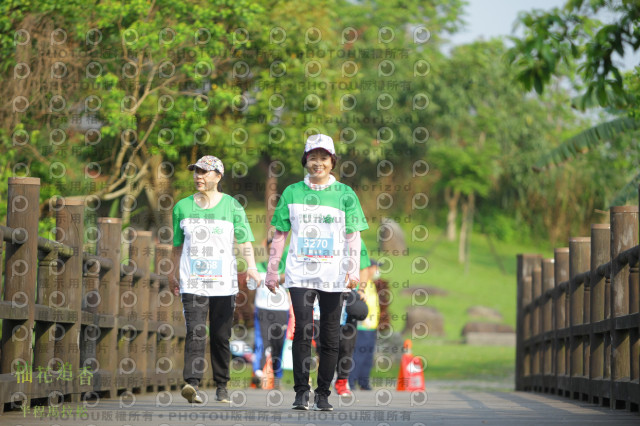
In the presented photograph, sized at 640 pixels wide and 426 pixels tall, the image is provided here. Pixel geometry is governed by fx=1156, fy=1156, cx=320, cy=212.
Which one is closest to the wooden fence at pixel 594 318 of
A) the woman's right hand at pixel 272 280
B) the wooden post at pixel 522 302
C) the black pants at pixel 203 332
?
the wooden post at pixel 522 302

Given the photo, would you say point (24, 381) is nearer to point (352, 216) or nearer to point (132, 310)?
point (352, 216)

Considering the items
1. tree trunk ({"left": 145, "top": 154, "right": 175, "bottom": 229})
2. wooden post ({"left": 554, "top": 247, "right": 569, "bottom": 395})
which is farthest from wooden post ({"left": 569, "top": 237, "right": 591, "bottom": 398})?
tree trunk ({"left": 145, "top": 154, "right": 175, "bottom": 229})

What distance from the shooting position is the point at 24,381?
740 centimetres

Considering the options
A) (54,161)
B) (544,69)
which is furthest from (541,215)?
(544,69)

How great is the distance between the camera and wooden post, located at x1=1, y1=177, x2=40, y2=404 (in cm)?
729

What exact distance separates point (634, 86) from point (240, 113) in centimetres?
1074

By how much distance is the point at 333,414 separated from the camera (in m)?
7.76

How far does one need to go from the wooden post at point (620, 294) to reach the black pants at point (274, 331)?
5.41 meters

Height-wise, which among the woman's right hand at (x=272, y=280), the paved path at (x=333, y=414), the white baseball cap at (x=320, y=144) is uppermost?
the white baseball cap at (x=320, y=144)

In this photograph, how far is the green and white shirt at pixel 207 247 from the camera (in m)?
8.61

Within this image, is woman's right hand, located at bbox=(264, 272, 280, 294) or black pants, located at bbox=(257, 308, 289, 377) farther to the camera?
black pants, located at bbox=(257, 308, 289, 377)

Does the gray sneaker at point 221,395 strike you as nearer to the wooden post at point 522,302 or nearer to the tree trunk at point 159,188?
the wooden post at point 522,302

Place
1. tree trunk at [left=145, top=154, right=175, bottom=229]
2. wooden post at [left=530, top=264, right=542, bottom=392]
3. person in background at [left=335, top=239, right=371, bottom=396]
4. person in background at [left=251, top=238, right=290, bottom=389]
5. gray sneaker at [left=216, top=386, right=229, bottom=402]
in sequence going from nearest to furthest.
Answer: gray sneaker at [left=216, top=386, right=229, bottom=402]
person in background at [left=335, top=239, right=371, bottom=396]
person in background at [left=251, top=238, right=290, bottom=389]
wooden post at [left=530, top=264, right=542, bottom=392]
tree trunk at [left=145, top=154, right=175, bottom=229]

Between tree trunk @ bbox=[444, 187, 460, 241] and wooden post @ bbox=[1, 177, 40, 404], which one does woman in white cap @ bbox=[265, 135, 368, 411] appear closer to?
wooden post @ bbox=[1, 177, 40, 404]
